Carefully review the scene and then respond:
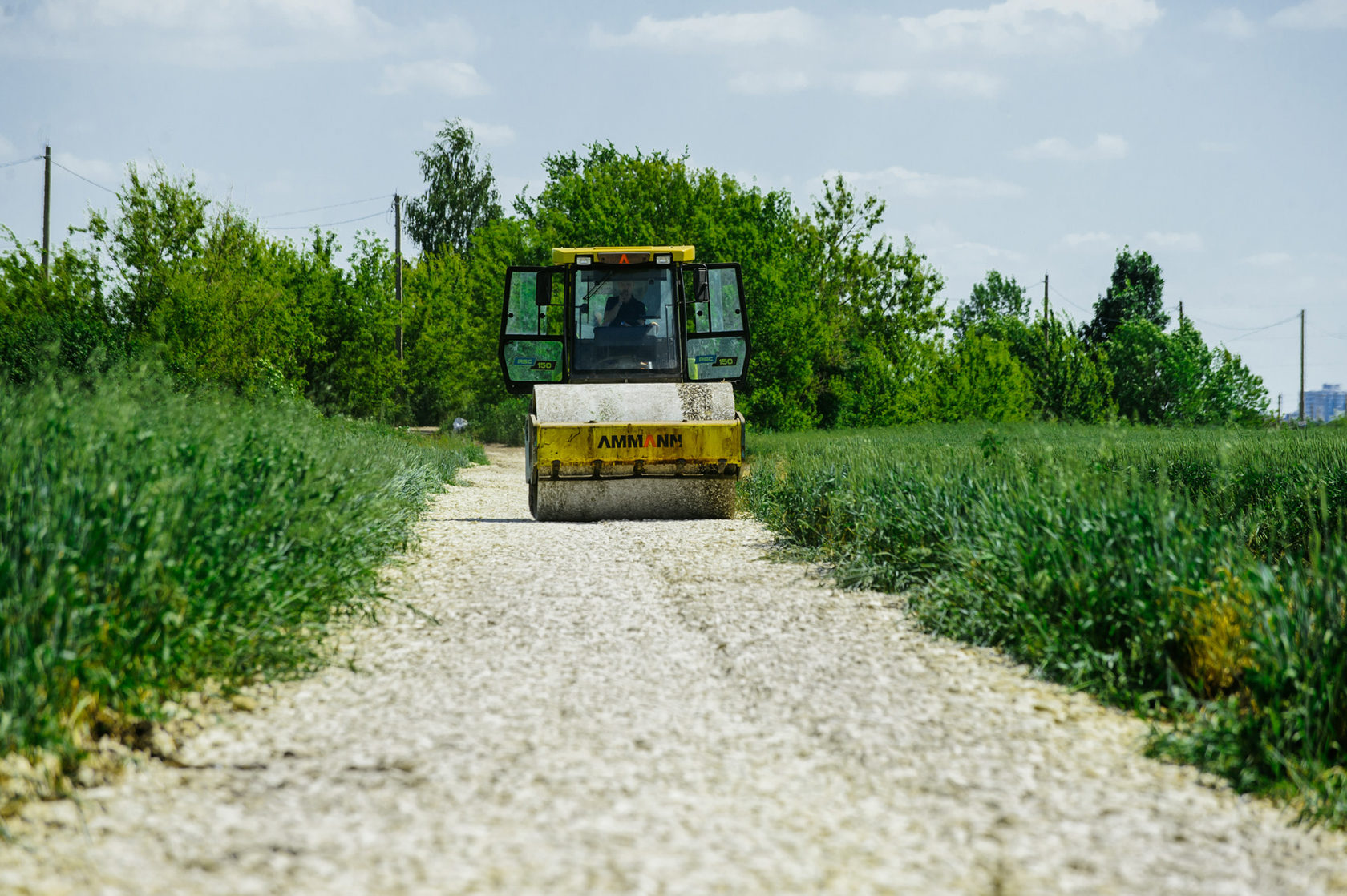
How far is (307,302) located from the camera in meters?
26.4

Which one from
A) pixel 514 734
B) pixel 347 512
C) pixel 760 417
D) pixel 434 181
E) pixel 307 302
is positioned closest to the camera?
pixel 514 734

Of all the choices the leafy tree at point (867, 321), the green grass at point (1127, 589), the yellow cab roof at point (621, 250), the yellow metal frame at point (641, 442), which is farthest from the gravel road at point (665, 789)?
the leafy tree at point (867, 321)

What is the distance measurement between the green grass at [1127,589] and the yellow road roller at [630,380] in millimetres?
1990

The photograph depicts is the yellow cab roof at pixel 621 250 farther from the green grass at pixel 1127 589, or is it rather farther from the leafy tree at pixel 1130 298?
→ the leafy tree at pixel 1130 298

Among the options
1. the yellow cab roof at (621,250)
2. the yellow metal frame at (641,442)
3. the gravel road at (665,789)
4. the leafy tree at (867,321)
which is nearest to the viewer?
the gravel road at (665,789)

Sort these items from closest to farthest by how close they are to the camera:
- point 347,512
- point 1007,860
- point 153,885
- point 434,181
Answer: point 153,885
point 1007,860
point 347,512
point 434,181

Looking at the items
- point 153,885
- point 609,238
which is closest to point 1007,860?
point 153,885

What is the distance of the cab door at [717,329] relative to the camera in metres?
11.6

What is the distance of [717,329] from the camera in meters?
11.6

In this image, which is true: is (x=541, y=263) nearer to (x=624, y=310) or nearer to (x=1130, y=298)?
(x=624, y=310)

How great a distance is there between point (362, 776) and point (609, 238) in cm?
2389

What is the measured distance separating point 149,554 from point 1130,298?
54469mm

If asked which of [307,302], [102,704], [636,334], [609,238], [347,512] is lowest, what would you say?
[102,704]

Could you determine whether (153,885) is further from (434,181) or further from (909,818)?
(434,181)
